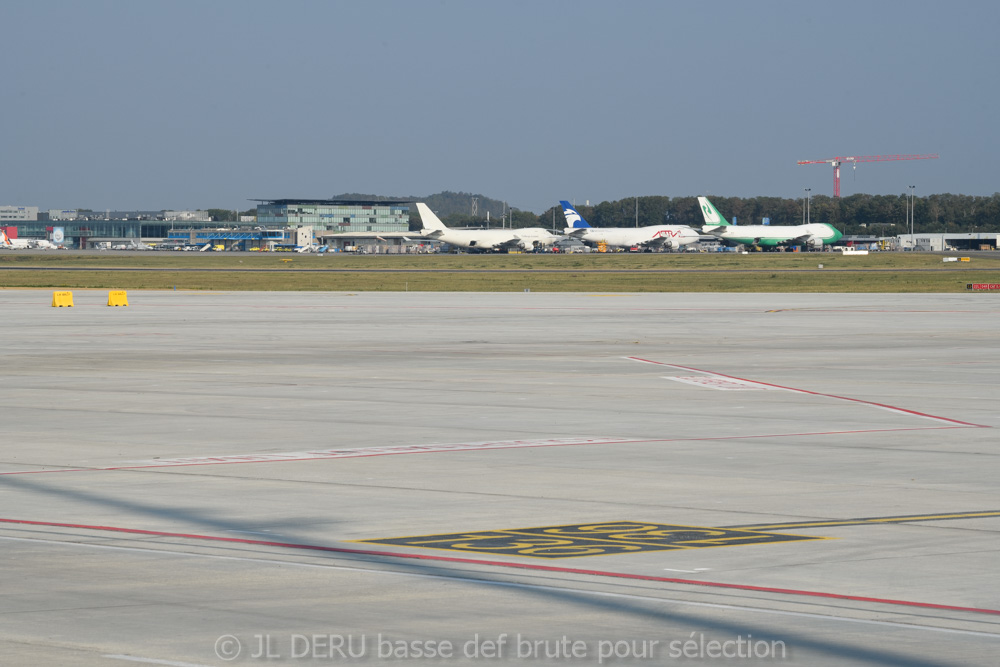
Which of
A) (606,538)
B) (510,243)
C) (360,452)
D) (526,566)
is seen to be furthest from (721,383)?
(510,243)

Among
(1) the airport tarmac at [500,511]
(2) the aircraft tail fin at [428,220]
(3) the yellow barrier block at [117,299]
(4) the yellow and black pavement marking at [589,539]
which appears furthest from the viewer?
(2) the aircraft tail fin at [428,220]

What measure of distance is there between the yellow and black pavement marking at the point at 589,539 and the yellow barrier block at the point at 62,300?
50.8m

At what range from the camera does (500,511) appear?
41.5 ft

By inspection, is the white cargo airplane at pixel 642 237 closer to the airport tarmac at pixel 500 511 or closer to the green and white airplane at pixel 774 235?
the green and white airplane at pixel 774 235

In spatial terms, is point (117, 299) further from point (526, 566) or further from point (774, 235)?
point (774, 235)

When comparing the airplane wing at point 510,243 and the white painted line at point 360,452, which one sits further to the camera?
the airplane wing at point 510,243

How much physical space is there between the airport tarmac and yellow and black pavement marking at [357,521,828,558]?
5 cm

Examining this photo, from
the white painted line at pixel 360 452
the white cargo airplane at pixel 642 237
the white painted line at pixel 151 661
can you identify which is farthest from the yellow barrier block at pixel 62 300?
the white cargo airplane at pixel 642 237

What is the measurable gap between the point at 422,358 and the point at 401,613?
77.9ft

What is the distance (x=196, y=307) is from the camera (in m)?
58.0

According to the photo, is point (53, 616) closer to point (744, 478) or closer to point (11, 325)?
point (744, 478)

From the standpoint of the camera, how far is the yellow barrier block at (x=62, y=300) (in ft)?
189

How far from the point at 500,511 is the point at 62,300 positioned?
50335 mm

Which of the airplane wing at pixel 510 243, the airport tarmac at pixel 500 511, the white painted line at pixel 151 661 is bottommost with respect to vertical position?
the airport tarmac at pixel 500 511
